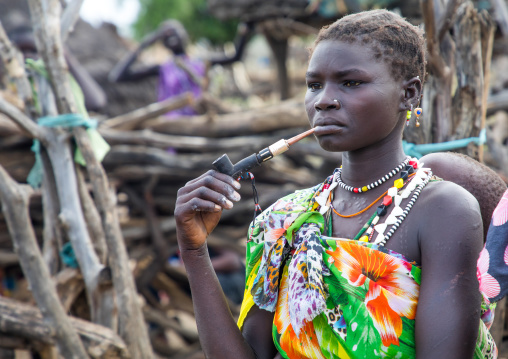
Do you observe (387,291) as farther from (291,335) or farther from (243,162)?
(243,162)

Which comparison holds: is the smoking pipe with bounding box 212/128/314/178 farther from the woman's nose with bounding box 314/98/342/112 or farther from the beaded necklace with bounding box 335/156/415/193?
the beaded necklace with bounding box 335/156/415/193

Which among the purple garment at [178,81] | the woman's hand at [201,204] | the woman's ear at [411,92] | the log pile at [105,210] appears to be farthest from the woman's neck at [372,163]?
the purple garment at [178,81]

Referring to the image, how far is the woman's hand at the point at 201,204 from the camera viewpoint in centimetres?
154

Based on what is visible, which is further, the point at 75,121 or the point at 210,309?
the point at 75,121

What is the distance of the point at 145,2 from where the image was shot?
56.1 ft

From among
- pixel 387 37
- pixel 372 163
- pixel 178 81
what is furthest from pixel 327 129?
pixel 178 81

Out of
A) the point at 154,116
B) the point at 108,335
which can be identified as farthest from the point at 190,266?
the point at 154,116

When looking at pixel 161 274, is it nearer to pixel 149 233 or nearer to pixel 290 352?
pixel 149 233

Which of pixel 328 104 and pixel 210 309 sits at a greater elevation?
pixel 328 104

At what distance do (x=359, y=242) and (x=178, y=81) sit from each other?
16.2 ft

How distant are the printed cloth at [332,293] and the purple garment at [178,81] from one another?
14.3ft

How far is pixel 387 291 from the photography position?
1424 mm

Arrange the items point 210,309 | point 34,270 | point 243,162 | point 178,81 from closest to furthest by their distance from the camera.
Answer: point 243,162
point 210,309
point 34,270
point 178,81

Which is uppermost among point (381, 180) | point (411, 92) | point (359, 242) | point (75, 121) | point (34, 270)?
point (75, 121)
